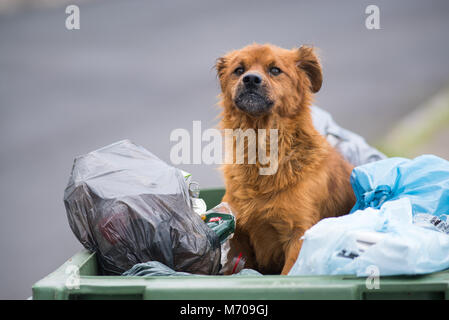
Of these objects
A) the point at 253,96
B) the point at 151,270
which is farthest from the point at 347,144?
the point at 151,270

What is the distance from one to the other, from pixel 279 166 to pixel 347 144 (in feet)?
3.64

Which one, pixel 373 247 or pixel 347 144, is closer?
pixel 373 247

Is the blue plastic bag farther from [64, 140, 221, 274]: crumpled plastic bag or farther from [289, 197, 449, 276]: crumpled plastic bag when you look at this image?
[64, 140, 221, 274]: crumpled plastic bag

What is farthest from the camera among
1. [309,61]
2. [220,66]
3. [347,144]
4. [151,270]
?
[347,144]

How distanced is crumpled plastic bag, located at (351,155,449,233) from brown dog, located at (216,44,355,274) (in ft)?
0.60

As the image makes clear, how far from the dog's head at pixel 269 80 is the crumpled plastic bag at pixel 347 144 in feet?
2.58

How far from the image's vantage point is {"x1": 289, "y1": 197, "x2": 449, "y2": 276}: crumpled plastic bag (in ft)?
4.69

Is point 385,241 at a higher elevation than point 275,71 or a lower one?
lower

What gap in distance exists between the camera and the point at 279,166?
7.38ft

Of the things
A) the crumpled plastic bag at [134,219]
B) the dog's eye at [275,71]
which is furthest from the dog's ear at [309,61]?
the crumpled plastic bag at [134,219]

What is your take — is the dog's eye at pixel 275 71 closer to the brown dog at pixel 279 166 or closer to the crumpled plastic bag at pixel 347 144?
the brown dog at pixel 279 166

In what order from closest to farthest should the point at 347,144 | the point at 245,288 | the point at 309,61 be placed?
the point at 245,288 → the point at 309,61 → the point at 347,144

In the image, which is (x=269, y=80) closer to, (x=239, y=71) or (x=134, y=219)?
(x=239, y=71)

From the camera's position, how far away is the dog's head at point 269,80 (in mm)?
2170
